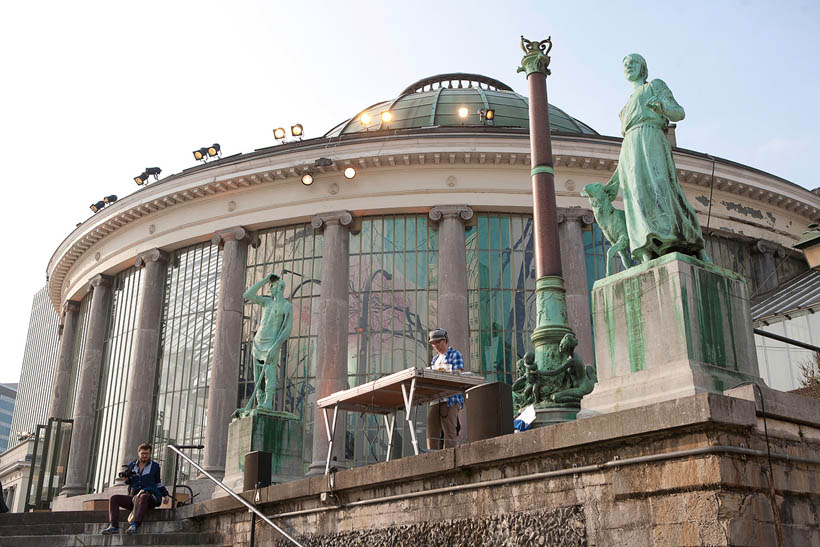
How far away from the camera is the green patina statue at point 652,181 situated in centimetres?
821

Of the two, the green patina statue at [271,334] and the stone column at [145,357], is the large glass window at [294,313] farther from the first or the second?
the green patina statue at [271,334]

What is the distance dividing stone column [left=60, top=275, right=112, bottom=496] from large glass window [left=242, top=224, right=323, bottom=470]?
7386 mm

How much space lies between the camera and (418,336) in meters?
25.5

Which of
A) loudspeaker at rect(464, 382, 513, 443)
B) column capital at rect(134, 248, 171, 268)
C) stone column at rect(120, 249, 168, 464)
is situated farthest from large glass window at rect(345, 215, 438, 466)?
loudspeaker at rect(464, 382, 513, 443)

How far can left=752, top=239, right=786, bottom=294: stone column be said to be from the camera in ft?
94.4

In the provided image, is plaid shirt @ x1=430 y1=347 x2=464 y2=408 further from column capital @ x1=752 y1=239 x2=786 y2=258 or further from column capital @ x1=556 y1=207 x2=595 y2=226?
column capital @ x1=752 y1=239 x2=786 y2=258

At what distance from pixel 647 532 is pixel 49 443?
98.8 feet

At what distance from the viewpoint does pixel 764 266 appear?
28859 mm

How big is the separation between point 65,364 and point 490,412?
30.2 metres

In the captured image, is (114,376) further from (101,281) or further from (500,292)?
(500,292)

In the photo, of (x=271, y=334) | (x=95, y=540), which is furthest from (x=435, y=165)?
(x=95, y=540)

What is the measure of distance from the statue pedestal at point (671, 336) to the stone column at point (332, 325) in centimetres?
1623

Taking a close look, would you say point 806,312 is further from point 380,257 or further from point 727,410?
point 727,410

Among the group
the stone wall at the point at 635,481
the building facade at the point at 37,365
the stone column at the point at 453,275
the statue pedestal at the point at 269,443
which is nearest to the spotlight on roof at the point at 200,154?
the stone column at the point at 453,275
